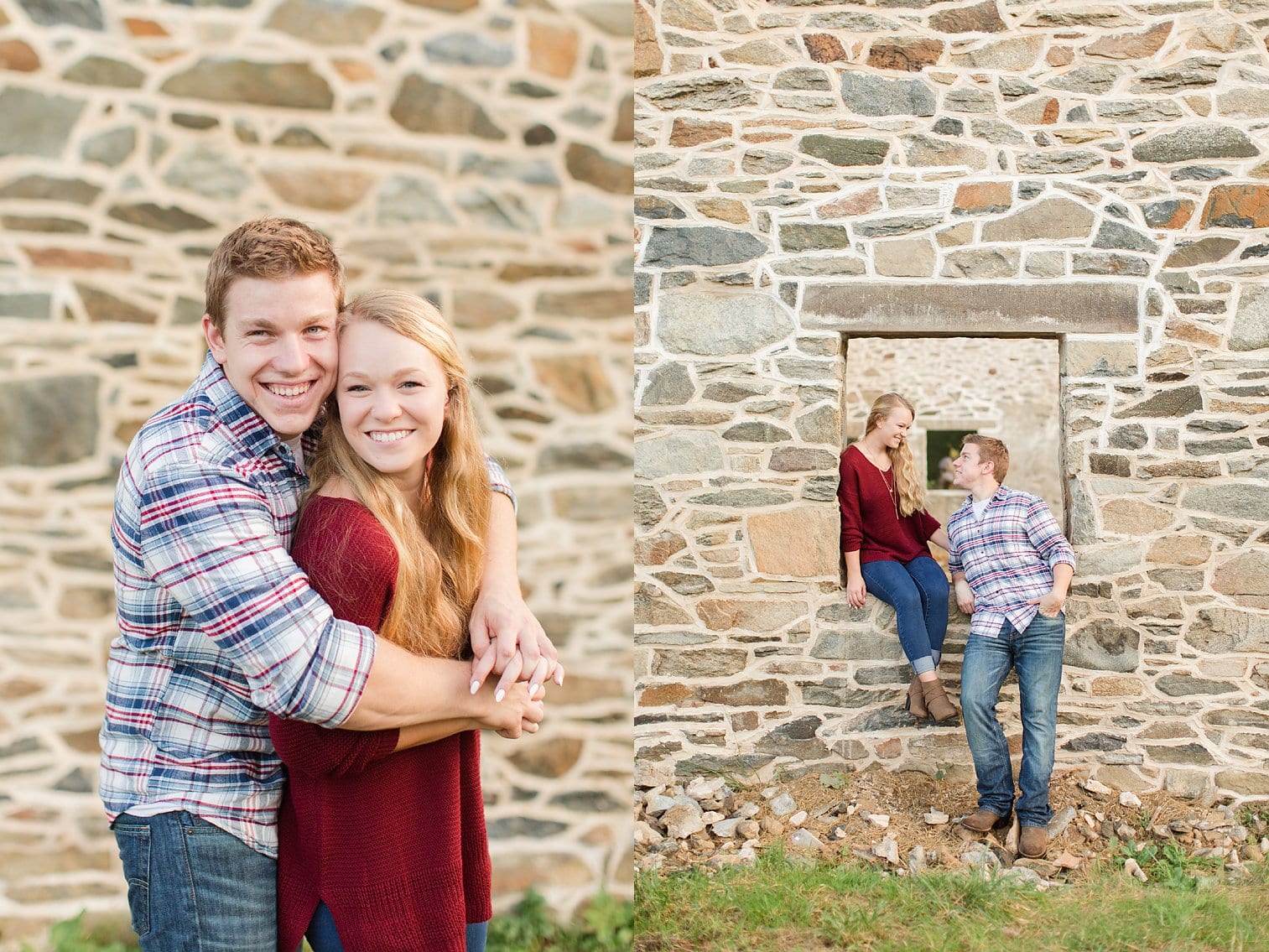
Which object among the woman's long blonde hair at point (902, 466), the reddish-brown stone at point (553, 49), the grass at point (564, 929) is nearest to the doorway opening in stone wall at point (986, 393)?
the woman's long blonde hair at point (902, 466)

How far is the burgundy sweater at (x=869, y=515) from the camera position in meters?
4.79

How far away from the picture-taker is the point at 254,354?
144 centimetres

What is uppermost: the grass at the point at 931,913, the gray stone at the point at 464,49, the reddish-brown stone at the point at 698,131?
the reddish-brown stone at the point at 698,131

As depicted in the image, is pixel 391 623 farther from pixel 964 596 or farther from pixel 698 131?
pixel 698 131

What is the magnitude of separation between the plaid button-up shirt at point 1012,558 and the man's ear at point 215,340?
12.5 ft

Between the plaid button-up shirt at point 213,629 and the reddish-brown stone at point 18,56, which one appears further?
the reddish-brown stone at point 18,56

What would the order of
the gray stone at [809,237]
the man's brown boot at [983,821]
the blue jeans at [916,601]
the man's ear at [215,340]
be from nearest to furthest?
1. the man's ear at [215,340]
2. the man's brown boot at [983,821]
3. the blue jeans at [916,601]
4. the gray stone at [809,237]

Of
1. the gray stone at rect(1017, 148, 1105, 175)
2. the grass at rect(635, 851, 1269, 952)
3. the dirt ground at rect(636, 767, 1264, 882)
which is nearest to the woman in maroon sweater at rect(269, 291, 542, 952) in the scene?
the grass at rect(635, 851, 1269, 952)

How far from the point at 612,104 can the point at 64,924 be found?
3246 mm

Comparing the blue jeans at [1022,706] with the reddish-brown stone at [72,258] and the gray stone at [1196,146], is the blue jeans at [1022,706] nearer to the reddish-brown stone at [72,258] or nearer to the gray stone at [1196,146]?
the gray stone at [1196,146]

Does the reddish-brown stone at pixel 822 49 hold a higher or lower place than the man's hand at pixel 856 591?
higher

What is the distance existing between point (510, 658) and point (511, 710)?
9cm

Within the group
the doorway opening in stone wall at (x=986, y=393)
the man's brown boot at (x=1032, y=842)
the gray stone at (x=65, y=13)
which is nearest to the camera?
the gray stone at (x=65, y=13)

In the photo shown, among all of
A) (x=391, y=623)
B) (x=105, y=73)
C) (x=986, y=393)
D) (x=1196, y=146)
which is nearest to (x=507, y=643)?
(x=391, y=623)
